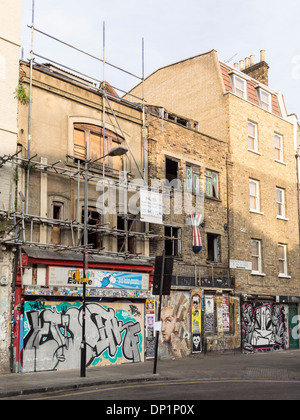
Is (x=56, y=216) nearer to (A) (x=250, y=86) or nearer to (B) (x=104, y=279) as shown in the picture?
(B) (x=104, y=279)

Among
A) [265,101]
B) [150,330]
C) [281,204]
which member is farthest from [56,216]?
[265,101]

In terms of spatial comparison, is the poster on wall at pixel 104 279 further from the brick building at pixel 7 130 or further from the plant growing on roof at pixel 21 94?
the plant growing on roof at pixel 21 94

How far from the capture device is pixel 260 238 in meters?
28.1

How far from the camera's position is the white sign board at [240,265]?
2579 centimetres

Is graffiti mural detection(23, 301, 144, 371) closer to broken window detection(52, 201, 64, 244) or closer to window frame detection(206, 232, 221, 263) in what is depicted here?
broken window detection(52, 201, 64, 244)

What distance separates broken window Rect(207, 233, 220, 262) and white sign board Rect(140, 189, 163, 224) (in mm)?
4656

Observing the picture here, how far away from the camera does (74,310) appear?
18.8m

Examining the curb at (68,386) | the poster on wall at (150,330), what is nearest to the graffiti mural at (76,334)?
the poster on wall at (150,330)

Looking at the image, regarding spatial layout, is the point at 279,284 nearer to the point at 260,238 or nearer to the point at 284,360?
the point at 260,238

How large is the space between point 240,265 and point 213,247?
1.76 meters

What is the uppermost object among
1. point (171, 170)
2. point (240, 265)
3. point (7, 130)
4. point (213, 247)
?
point (171, 170)

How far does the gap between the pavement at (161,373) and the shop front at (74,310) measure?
2.26ft

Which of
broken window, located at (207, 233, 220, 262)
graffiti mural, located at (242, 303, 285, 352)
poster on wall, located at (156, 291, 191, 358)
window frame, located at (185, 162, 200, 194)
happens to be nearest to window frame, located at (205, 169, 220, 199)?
window frame, located at (185, 162, 200, 194)

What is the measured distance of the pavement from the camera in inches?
536
